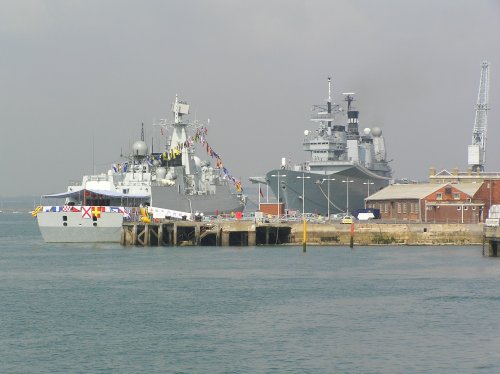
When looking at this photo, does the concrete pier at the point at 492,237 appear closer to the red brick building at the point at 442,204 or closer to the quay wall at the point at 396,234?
the quay wall at the point at 396,234

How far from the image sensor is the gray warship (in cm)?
10794

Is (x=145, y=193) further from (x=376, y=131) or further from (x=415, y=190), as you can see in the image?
(x=376, y=131)

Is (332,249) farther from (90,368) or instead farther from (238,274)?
(90,368)

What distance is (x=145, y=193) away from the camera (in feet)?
300

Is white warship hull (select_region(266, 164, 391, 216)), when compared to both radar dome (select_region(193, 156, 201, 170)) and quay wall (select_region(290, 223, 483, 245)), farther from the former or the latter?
quay wall (select_region(290, 223, 483, 245))

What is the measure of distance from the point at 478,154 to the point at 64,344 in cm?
9122

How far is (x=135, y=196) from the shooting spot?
9000 cm

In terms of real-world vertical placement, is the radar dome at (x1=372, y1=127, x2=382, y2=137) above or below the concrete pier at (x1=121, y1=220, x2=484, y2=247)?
above

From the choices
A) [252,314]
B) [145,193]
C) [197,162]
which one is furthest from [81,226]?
[252,314]

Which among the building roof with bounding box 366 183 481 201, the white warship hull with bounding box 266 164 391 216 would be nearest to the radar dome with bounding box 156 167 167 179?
the white warship hull with bounding box 266 164 391 216

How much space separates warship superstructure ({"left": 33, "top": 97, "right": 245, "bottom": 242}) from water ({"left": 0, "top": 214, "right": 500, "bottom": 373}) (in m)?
13.1

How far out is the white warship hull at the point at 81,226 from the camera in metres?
83.4

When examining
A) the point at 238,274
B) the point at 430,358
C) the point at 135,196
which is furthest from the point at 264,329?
the point at 135,196

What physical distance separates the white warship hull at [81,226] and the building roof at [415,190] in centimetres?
2591
